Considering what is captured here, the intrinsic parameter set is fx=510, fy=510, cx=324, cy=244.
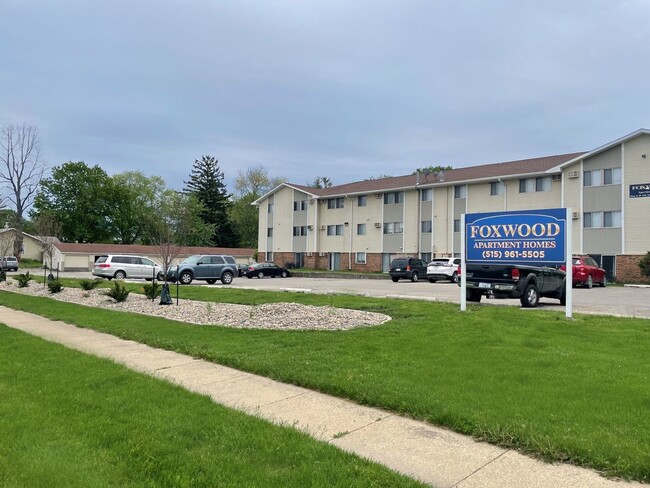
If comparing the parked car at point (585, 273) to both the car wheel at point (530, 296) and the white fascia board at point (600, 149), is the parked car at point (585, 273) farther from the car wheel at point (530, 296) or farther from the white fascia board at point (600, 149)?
the car wheel at point (530, 296)

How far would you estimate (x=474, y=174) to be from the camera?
41250mm

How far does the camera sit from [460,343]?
768cm

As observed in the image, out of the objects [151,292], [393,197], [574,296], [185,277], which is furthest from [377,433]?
[393,197]

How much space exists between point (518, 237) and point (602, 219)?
2560 centimetres

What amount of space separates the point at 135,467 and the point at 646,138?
3660 centimetres

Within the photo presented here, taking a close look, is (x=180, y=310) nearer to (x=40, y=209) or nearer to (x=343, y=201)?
(x=343, y=201)

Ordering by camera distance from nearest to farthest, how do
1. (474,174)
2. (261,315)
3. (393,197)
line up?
(261,315) → (474,174) → (393,197)

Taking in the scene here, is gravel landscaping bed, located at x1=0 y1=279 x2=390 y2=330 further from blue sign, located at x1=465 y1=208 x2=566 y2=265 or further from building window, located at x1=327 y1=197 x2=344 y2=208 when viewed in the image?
building window, located at x1=327 y1=197 x2=344 y2=208

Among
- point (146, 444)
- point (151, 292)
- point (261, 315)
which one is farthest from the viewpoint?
point (151, 292)

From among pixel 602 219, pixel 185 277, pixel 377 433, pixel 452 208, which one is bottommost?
pixel 377 433

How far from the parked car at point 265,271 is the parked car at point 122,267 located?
10110 mm

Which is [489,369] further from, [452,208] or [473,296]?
[452,208]

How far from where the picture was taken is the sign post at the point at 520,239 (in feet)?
37.6

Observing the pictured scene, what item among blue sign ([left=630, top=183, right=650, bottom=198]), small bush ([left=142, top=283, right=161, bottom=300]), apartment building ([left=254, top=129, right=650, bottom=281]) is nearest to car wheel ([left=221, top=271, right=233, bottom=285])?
small bush ([left=142, top=283, right=161, bottom=300])
